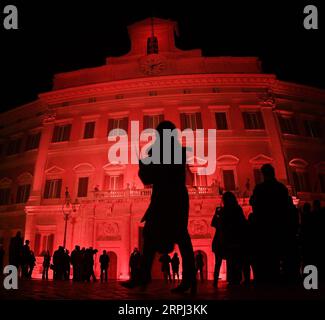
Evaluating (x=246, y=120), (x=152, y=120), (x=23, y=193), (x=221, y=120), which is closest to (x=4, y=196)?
(x=23, y=193)

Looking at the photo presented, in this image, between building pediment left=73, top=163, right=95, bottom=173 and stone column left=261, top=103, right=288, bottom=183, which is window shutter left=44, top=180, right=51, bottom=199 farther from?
stone column left=261, top=103, right=288, bottom=183

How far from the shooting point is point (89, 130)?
23.3 m

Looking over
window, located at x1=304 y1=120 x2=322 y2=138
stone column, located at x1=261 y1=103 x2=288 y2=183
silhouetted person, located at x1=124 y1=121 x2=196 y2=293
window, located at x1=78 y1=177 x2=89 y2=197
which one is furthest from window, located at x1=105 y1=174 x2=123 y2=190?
silhouetted person, located at x1=124 y1=121 x2=196 y2=293

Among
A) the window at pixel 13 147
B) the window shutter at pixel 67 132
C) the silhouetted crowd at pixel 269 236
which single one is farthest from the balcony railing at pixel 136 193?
the silhouetted crowd at pixel 269 236

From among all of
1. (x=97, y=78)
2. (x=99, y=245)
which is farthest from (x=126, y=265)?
(x=97, y=78)

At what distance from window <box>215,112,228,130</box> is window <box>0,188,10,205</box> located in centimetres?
1778

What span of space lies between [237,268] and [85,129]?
19612 mm

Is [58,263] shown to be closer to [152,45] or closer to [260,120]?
[260,120]

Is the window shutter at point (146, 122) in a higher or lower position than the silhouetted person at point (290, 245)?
higher

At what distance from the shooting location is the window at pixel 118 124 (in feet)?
74.4

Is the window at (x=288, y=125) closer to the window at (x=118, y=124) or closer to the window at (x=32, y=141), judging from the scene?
the window at (x=118, y=124)

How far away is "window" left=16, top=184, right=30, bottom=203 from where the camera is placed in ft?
75.8

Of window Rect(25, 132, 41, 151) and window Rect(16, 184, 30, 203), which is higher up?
window Rect(25, 132, 41, 151)

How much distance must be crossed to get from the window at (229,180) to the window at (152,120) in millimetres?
6297
